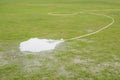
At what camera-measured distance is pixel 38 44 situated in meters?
6.75

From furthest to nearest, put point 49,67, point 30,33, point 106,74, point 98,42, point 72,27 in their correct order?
1. point 72,27
2. point 30,33
3. point 98,42
4. point 49,67
5. point 106,74

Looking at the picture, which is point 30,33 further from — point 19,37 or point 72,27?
point 72,27

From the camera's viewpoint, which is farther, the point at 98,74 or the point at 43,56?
the point at 43,56

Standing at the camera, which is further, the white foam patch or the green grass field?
the white foam patch

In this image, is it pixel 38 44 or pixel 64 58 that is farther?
pixel 38 44

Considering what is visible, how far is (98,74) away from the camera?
4.66 m

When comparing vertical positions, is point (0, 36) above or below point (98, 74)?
below

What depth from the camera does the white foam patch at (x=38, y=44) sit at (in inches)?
248

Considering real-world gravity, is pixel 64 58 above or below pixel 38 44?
above

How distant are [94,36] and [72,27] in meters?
1.88

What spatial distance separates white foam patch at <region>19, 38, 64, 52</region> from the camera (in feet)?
20.7

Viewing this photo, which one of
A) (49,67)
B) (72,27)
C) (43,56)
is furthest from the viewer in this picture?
(72,27)

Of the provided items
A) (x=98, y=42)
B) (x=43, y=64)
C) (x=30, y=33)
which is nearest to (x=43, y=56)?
(x=43, y=64)

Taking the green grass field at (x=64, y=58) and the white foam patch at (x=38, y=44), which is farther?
the white foam patch at (x=38, y=44)
